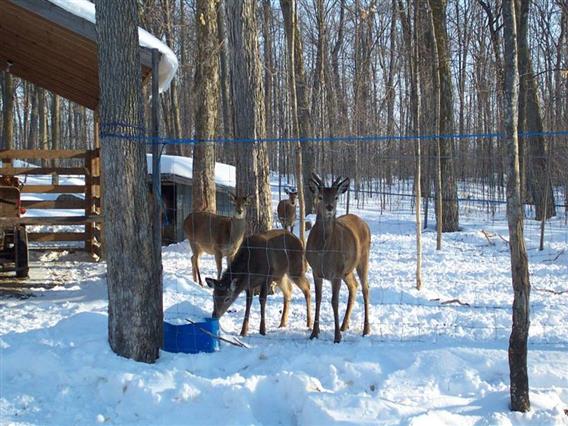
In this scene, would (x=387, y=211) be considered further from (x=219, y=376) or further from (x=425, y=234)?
(x=219, y=376)

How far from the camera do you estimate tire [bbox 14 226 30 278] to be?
9844 mm

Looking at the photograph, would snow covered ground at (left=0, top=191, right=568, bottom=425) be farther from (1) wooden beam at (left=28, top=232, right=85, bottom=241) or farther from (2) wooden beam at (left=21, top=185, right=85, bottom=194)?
(2) wooden beam at (left=21, top=185, right=85, bottom=194)

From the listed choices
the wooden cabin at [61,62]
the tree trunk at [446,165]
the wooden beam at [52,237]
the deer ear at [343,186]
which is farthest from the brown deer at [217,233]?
the tree trunk at [446,165]

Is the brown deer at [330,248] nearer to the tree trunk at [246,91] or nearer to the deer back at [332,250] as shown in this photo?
the deer back at [332,250]

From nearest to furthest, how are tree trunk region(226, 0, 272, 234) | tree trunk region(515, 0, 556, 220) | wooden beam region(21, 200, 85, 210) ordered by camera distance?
1. tree trunk region(226, 0, 272, 234)
2. wooden beam region(21, 200, 85, 210)
3. tree trunk region(515, 0, 556, 220)

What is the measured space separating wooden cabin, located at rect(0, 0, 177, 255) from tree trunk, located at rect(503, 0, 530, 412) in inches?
136

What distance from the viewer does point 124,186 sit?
18.0ft

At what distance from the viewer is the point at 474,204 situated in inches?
908

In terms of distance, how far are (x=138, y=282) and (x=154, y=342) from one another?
57 cm

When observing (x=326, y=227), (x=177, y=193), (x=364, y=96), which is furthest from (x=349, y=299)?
(x=364, y=96)

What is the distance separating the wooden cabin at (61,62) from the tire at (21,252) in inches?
11.7

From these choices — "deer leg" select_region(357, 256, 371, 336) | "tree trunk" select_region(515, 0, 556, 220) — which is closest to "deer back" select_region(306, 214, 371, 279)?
"deer leg" select_region(357, 256, 371, 336)

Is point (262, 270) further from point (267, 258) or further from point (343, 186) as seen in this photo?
point (343, 186)

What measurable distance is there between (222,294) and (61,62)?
5.84 m
